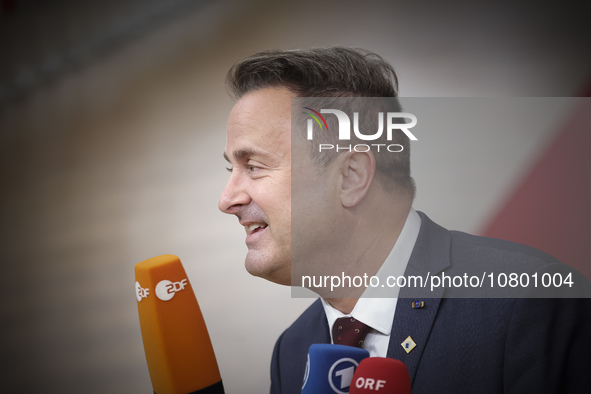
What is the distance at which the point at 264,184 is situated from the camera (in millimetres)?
1531

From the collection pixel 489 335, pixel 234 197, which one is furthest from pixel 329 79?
pixel 489 335

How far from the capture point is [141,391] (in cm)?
239

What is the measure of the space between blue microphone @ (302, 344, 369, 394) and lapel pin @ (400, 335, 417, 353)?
0.28 meters

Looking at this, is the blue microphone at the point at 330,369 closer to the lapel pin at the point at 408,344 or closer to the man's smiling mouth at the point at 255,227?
the lapel pin at the point at 408,344

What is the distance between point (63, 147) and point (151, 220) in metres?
0.54

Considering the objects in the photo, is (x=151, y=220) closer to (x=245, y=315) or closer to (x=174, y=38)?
(x=245, y=315)

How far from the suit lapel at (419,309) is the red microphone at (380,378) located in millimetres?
343

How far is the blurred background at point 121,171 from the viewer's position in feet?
7.73

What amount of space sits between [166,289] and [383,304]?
0.57 m

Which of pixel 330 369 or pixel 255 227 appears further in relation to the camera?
pixel 255 227

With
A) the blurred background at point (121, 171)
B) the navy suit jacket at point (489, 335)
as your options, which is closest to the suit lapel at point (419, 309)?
the navy suit jacket at point (489, 335)

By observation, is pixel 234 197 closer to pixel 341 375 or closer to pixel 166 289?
pixel 166 289

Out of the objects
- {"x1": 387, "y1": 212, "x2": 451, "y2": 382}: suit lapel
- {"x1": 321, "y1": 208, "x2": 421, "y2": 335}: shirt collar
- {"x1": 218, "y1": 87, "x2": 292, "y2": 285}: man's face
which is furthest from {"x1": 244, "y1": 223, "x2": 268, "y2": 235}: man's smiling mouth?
{"x1": 387, "y1": 212, "x2": 451, "y2": 382}: suit lapel

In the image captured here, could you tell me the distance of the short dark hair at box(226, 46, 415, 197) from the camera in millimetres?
1601
